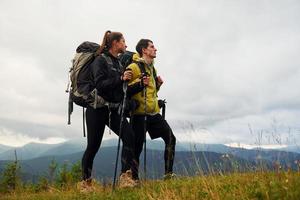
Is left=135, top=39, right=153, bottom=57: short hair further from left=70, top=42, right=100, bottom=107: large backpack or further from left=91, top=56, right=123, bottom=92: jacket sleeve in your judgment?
left=91, top=56, right=123, bottom=92: jacket sleeve

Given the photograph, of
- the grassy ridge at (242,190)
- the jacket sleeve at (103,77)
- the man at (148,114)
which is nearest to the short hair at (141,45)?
the man at (148,114)

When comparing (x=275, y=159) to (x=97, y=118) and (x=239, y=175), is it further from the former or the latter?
(x=97, y=118)

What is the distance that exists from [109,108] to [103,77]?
1.93 ft

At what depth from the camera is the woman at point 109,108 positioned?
700 cm

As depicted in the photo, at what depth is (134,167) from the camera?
23.7 feet

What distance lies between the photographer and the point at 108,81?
7.04 m

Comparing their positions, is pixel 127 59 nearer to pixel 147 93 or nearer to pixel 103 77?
pixel 147 93

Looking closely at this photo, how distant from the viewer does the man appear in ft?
25.9

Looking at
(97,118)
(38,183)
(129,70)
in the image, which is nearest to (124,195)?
(97,118)

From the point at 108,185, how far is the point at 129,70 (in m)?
2.84

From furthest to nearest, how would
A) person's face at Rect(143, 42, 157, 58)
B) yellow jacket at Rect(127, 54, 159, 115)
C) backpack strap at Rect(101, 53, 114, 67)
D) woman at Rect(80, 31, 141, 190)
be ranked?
1. person's face at Rect(143, 42, 157, 58)
2. yellow jacket at Rect(127, 54, 159, 115)
3. backpack strap at Rect(101, 53, 114, 67)
4. woman at Rect(80, 31, 141, 190)

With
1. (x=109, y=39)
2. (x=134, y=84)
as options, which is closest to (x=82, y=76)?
(x=109, y=39)

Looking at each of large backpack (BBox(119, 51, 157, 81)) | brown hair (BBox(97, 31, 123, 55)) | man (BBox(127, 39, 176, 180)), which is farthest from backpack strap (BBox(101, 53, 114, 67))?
large backpack (BBox(119, 51, 157, 81))

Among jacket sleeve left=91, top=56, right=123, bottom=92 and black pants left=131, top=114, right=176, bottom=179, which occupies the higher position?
jacket sleeve left=91, top=56, right=123, bottom=92
